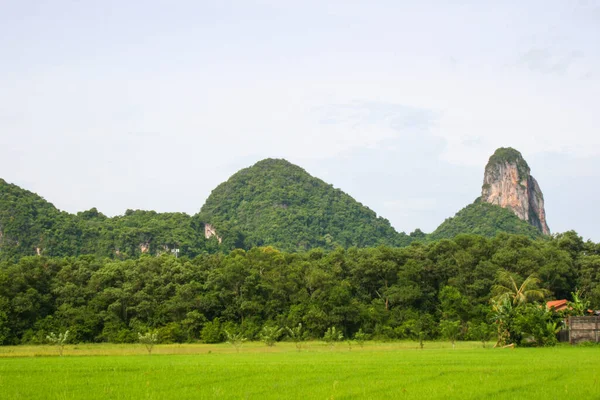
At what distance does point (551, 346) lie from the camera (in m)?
30.9

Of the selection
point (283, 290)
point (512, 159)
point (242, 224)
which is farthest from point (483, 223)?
point (283, 290)

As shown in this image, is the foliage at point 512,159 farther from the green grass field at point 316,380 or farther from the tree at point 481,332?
the green grass field at point 316,380

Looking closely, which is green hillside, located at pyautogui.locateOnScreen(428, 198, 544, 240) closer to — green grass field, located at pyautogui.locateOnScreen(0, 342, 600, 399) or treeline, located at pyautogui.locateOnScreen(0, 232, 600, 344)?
treeline, located at pyautogui.locateOnScreen(0, 232, 600, 344)

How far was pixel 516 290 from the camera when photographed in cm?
3847

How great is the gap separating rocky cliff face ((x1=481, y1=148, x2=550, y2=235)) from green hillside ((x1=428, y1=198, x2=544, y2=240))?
8.90 ft

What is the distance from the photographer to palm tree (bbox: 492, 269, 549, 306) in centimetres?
3719

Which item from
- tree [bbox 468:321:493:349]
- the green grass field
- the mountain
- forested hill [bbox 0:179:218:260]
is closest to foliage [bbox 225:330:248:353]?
the green grass field

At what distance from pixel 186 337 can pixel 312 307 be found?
8.32 metres

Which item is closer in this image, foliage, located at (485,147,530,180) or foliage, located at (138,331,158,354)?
foliage, located at (138,331,158,354)

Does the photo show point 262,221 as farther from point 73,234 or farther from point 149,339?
point 149,339

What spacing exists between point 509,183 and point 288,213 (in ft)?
111

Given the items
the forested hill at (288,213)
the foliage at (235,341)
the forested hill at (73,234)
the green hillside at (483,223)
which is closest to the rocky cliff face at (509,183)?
the green hillside at (483,223)

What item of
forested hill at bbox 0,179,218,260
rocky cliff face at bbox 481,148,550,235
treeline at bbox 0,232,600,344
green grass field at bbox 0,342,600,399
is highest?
rocky cliff face at bbox 481,148,550,235

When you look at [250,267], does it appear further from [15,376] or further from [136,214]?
[136,214]
